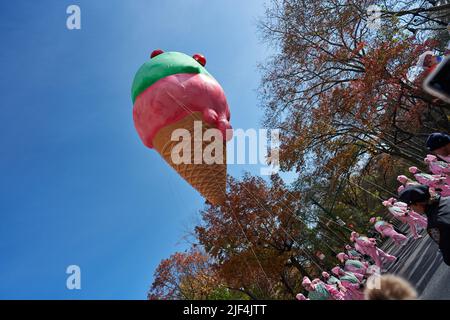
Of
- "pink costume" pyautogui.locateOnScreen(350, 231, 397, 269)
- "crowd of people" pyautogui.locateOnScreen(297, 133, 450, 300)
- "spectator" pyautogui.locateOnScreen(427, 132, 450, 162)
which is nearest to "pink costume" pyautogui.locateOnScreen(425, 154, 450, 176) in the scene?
"crowd of people" pyautogui.locateOnScreen(297, 133, 450, 300)

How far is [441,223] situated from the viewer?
238 centimetres

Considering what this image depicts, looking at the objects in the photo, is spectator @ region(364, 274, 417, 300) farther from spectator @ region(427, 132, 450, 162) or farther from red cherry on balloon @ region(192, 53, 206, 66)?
red cherry on balloon @ region(192, 53, 206, 66)

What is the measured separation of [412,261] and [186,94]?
7478 mm

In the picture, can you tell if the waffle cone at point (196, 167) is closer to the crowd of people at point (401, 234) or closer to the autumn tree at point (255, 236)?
the crowd of people at point (401, 234)

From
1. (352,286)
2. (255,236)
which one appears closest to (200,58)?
(352,286)

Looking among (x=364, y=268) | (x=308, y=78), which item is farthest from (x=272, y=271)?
(x=308, y=78)

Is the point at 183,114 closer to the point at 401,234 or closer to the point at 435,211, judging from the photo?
the point at 435,211

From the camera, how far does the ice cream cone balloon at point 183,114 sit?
5.07m

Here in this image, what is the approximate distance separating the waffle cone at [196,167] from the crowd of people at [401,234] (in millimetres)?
3115

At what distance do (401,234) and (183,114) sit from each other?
8.73 m

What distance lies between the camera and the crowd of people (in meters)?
1.76

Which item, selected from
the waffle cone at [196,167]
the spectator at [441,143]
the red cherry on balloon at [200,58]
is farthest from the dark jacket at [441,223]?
the red cherry on balloon at [200,58]

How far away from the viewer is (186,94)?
5043mm
